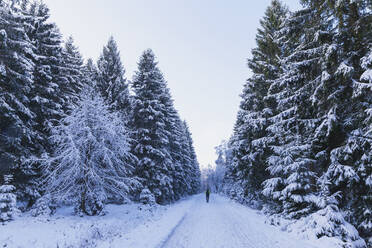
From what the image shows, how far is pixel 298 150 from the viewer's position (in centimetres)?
1041

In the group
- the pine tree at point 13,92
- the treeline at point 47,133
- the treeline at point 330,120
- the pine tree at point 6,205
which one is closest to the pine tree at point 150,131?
the treeline at point 47,133

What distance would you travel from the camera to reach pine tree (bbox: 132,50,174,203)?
2111 cm

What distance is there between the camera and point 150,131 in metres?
21.9

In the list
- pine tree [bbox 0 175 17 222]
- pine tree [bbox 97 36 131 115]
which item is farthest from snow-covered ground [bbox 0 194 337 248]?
pine tree [bbox 97 36 131 115]

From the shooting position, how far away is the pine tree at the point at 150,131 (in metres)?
21.1

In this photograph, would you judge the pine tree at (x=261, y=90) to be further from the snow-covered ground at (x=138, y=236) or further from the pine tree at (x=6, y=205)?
the pine tree at (x=6, y=205)

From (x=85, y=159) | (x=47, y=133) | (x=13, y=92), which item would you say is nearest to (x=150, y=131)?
(x=85, y=159)

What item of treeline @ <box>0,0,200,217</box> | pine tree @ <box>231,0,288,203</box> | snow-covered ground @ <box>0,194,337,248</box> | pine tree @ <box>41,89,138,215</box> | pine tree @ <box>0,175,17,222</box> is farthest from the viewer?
pine tree @ <box>231,0,288,203</box>

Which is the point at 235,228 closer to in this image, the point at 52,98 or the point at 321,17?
the point at 321,17

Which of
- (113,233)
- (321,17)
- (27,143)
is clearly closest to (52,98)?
(27,143)

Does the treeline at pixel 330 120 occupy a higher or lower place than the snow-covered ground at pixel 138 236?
higher

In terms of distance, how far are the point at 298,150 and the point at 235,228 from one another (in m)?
4.90

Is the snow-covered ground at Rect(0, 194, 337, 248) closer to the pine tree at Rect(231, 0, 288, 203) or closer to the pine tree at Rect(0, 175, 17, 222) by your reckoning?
the pine tree at Rect(0, 175, 17, 222)

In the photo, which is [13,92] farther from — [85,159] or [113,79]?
[113,79]
